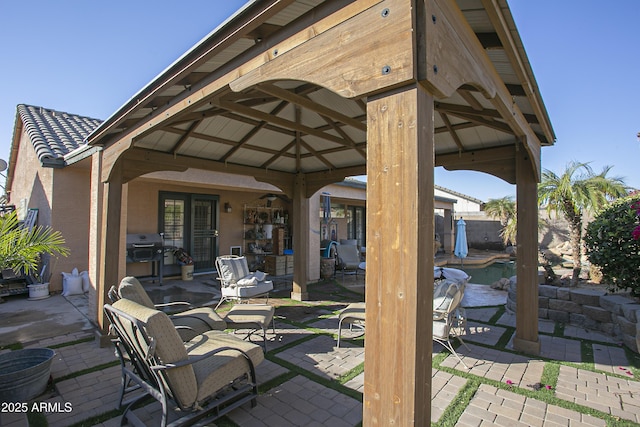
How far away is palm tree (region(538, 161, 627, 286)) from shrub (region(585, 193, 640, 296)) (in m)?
2.42

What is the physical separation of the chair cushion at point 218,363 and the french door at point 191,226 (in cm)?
621

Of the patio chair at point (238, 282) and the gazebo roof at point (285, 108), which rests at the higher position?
the gazebo roof at point (285, 108)

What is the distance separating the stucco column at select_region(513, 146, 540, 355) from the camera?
13.2 feet

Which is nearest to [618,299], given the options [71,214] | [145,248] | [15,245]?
[15,245]

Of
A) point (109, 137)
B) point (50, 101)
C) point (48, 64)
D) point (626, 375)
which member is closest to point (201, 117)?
point (109, 137)

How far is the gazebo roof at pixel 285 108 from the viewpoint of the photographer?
6.48 ft

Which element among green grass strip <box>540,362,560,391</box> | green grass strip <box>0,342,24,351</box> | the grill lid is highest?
the grill lid

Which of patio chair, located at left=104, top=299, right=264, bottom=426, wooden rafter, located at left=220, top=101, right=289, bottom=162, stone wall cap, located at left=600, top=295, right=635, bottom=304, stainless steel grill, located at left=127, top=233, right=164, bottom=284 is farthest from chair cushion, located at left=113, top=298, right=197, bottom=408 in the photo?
stone wall cap, located at left=600, top=295, right=635, bottom=304

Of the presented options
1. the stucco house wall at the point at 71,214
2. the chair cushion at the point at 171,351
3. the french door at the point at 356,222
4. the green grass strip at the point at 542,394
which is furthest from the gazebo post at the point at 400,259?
the french door at the point at 356,222

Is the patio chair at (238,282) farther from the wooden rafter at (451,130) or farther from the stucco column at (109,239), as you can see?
the wooden rafter at (451,130)

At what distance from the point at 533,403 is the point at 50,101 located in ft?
50.1

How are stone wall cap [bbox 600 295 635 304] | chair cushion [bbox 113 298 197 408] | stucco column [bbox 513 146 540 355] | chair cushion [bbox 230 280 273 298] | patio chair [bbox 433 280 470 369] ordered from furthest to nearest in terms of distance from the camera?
chair cushion [bbox 230 280 273 298] < stone wall cap [bbox 600 295 635 304] < stucco column [bbox 513 146 540 355] < patio chair [bbox 433 280 470 369] < chair cushion [bbox 113 298 197 408]

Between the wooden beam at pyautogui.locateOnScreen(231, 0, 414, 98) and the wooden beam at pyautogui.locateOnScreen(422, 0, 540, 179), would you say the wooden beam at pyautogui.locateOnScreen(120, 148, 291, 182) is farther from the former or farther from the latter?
the wooden beam at pyautogui.locateOnScreen(422, 0, 540, 179)

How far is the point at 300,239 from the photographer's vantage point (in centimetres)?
683
